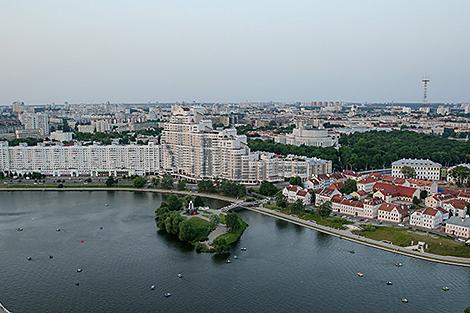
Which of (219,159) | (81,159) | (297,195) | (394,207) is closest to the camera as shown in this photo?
(394,207)

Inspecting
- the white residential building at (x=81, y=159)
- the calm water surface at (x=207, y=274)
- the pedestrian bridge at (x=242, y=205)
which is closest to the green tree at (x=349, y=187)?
the pedestrian bridge at (x=242, y=205)

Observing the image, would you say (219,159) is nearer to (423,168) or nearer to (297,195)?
(297,195)

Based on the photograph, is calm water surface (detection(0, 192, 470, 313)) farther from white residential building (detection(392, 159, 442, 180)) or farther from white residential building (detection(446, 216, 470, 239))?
white residential building (detection(392, 159, 442, 180))

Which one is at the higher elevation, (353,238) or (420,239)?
(420,239)

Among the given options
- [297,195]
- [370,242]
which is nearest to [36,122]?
[297,195]

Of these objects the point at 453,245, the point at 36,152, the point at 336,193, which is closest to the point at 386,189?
the point at 336,193
